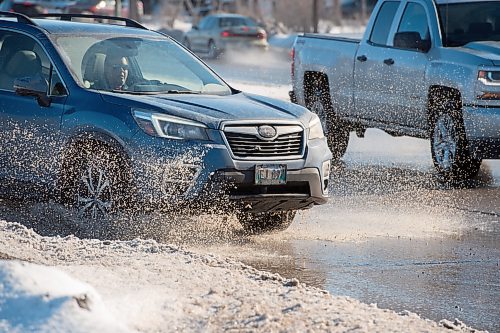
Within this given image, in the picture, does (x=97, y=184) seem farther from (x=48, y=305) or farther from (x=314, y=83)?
(x=314, y=83)

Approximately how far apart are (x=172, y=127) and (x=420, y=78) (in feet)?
16.9

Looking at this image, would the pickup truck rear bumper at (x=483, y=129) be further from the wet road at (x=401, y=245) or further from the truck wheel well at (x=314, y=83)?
the truck wheel well at (x=314, y=83)

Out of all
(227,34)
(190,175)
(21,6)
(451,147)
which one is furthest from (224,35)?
(190,175)

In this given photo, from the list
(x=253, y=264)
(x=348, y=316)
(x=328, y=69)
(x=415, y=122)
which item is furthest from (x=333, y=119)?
(x=348, y=316)

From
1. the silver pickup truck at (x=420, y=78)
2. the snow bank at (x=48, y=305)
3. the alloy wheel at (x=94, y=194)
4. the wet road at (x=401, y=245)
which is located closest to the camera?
the snow bank at (x=48, y=305)

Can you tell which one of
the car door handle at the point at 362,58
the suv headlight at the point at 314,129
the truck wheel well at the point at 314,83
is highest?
the suv headlight at the point at 314,129

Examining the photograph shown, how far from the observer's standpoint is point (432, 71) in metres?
13.9

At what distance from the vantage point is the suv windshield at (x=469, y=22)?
14.1 meters

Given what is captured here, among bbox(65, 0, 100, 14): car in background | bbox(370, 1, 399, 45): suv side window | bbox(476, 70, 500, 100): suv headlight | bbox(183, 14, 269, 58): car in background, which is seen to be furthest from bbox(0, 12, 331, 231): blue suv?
bbox(65, 0, 100, 14): car in background

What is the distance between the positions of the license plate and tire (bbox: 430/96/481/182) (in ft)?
14.1

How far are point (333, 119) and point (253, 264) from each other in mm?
7310

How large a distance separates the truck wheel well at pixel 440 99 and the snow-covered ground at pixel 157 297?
5820 mm

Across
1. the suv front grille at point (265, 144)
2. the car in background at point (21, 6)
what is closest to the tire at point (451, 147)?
the suv front grille at point (265, 144)

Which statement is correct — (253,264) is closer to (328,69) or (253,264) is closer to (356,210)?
(356,210)
